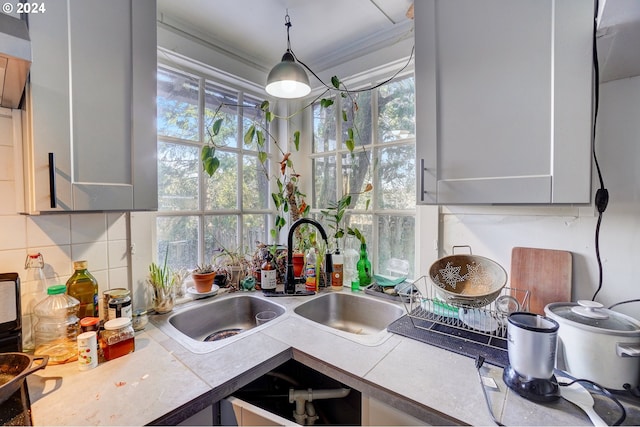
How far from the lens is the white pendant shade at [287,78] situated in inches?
50.0

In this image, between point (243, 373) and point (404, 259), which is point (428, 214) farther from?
point (243, 373)

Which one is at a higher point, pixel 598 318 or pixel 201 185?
pixel 201 185

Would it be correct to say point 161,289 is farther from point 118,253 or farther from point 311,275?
point 311,275

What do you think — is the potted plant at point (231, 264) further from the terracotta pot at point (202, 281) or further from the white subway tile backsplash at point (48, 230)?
the white subway tile backsplash at point (48, 230)

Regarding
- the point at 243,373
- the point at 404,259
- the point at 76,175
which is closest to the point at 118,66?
the point at 76,175

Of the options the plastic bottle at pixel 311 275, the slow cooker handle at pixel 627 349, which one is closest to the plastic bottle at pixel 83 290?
the plastic bottle at pixel 311 275

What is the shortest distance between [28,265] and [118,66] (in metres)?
0.74

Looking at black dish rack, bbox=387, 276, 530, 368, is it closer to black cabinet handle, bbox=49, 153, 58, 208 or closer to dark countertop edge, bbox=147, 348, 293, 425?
dark countertop edge, bbox=147, 348, 293, 425

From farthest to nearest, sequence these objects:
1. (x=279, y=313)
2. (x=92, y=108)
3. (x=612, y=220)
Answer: (x=279, y=313) < (x=612, y=220) < (x=92, y=108)

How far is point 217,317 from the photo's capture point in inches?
55.6

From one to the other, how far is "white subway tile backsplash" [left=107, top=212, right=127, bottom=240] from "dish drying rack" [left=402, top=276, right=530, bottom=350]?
1.26 m

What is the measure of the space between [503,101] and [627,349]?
73 centimetres

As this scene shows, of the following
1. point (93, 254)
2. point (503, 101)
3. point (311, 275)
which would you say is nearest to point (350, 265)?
point (311, 275)

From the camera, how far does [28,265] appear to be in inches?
Answer: 37.9
